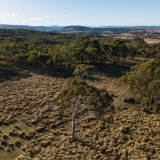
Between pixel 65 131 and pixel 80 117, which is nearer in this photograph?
pixel 65 131

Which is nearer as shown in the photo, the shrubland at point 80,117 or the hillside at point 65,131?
the hillside at point 65,131

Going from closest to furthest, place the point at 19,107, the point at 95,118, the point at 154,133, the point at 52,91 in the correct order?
the point at 154,133 → the point at 95,118 → the point at 19,107 → the point at 52,91

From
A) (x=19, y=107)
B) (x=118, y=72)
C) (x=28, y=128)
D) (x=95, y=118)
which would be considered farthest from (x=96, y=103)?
(x=118, y=72)

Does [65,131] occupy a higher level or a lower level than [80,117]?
lower

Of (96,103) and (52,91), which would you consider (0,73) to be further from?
(96,103)

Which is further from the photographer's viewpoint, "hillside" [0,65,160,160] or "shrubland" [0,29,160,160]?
"shrubland" [0,29,160,160]

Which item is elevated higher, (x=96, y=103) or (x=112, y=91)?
(x=96, y=103)

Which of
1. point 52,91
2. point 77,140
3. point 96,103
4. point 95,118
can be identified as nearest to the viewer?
point 96,103

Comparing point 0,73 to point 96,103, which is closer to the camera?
point 96,103
